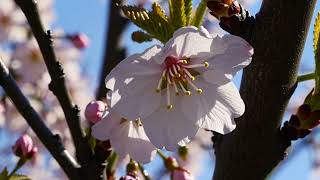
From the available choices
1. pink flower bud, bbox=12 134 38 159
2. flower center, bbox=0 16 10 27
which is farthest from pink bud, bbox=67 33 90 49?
pink flower bud, bbox=12 134 38 159

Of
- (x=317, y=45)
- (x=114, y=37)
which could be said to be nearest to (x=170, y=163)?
(x=317, y=45)

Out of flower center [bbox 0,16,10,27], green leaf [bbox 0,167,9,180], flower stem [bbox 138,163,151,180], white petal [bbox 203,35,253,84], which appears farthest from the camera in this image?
flower center [bbox 0,16,10,27]

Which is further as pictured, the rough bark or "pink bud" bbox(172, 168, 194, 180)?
"pink bud" bbox(172, 168, 194, 180)

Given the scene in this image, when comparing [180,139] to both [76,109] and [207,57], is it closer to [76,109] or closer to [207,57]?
[207,57]

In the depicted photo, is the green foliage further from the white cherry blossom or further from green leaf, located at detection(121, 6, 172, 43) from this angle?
the white cherry blossom

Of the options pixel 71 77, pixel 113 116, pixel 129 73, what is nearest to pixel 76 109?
pixel 113 116

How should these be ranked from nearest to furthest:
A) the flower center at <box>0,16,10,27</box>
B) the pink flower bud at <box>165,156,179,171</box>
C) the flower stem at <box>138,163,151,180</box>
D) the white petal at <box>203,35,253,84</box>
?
the white petal at <box>203,35,253,84</box> < the flower stem at <box>138,163,151,180</box> < the pink flower bud at <box>165,156,179,171</box> < the flower center at <box>0,16,10,27</box>

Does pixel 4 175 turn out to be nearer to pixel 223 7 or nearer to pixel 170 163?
pixel 170 163
